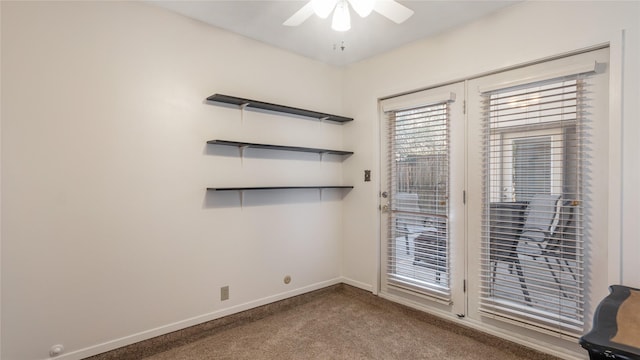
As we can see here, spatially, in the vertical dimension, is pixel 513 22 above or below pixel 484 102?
above

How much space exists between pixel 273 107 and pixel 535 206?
7.47 feet

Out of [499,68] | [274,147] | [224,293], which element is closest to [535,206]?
[499,68]

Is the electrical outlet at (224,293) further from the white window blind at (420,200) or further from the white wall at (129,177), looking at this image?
the white window blind at (420,200)

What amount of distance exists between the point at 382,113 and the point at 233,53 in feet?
5.15

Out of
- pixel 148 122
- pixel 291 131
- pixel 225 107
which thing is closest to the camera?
pixel 148 122

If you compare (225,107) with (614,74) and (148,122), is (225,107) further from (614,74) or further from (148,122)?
(614,74)

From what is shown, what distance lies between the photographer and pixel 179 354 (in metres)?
2.32

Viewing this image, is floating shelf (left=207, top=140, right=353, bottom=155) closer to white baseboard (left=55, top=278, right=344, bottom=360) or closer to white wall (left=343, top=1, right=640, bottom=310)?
white wall (left=343, top=1, right=640, bottom=310)

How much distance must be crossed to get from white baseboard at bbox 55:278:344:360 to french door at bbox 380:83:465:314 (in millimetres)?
1016

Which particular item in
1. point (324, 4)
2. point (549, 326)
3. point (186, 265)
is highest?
point (324, 4)

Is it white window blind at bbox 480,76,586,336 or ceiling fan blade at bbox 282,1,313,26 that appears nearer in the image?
ceiling fan blade at bbox 282,1,313,26

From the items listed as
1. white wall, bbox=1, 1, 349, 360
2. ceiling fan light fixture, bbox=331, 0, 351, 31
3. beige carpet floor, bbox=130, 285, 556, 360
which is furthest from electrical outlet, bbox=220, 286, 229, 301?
ceiling fan light fixture, bbox=331, 0, 351, 31

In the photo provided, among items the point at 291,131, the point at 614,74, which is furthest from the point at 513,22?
the point at 291,131

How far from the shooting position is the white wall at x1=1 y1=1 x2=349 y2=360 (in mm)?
1951
